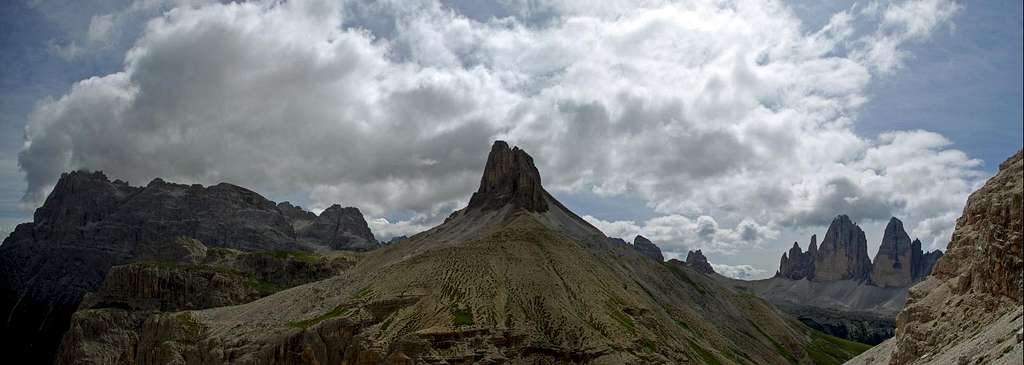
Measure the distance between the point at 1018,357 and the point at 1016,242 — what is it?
16115mm

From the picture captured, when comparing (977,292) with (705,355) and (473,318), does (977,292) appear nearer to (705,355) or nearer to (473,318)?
(473,318)

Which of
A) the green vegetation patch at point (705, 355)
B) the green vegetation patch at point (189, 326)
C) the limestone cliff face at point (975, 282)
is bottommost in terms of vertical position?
the green vegetation patch at point (189, 326)

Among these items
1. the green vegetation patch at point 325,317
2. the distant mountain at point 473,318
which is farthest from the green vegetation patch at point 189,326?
the green vegetation patch at point 325,317

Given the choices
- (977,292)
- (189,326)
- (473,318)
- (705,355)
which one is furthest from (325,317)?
(977,292)

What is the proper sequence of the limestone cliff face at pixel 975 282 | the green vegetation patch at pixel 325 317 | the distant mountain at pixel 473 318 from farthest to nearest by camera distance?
1. the green vegetation patch at pixel 325 317
2. the distant mountain at pixel 473 318
3. the limestone cliff face at pixel 975 282

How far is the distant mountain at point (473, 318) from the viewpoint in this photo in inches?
4958

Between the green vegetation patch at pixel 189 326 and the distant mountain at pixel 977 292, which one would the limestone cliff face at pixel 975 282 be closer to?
the distant mountain at pixel 977 292

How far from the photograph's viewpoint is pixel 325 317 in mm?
141000

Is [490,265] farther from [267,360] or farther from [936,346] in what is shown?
[936,346]

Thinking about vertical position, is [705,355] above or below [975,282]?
below

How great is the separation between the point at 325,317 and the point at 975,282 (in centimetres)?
11725

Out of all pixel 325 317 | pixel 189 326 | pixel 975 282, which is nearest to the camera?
pixel 975 282

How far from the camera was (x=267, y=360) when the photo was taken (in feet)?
428

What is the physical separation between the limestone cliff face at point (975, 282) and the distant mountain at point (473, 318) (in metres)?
73.9
